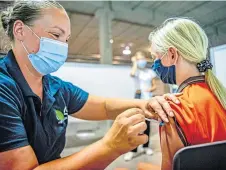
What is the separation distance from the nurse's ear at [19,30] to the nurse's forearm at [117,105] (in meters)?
0.56

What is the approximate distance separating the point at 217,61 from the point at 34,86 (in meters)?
1.65

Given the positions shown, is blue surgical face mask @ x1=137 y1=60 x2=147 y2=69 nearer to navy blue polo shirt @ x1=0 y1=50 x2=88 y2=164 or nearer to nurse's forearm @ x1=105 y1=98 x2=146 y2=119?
nurse's forearm @ x1=105 y1=98 x2=146 y2=119

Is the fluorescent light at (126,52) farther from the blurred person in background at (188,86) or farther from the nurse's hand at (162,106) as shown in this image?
the nurse's hand at (162,106)

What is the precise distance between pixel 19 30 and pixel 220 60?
5.61ft

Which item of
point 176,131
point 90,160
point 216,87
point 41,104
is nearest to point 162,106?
point 176,131

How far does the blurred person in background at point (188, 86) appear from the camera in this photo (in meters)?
0.79

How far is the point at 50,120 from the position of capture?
90 centimetres

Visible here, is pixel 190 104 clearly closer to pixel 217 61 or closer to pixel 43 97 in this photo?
pixel 43 97

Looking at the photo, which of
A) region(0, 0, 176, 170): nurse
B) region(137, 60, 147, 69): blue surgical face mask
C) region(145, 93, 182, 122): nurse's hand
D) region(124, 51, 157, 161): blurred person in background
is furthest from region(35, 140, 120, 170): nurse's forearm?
region(137, 60, 147, 69): blue surgical face mask

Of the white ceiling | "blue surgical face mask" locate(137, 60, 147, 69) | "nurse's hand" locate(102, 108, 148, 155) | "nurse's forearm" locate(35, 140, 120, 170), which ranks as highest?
the white ceiling

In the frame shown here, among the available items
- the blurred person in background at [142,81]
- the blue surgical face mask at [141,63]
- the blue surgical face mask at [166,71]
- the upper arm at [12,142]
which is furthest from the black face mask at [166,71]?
the blue surgical face mask at [141,63]

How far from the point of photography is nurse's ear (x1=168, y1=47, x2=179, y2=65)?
97cm

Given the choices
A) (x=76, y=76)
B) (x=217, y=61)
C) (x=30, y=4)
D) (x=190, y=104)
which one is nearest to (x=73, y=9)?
(x=76, y=76)

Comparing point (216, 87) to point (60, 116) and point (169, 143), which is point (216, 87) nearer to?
point (169, 143)
